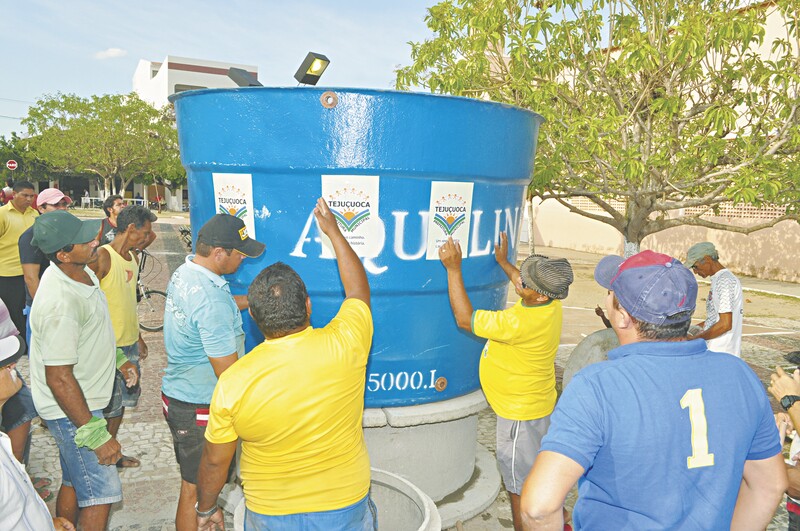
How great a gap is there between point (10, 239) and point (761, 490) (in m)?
6.64

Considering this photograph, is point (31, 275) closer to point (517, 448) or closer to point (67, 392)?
point (67, 392)

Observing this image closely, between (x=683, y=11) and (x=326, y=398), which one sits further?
(x=683, y=11)

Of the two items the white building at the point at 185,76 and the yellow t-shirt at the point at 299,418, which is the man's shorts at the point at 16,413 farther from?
the white building at the point at 185,76

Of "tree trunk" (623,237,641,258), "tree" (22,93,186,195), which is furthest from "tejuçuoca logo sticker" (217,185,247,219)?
"tree" (22,93,186,195)

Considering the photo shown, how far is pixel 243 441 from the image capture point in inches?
89.4

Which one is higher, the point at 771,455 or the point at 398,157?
the point at 398,157

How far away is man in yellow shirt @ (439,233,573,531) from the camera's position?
3.20 meters

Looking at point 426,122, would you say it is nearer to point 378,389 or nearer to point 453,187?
point 453,187

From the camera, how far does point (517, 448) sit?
3.38 metres

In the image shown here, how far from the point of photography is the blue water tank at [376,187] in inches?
125

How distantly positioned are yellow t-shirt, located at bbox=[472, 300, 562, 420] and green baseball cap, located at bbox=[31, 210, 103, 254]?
209 centimetres

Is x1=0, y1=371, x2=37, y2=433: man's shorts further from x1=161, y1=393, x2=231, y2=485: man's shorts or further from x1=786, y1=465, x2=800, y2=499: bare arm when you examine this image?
x1=786, y1=465, x2=800, y2=499: bare arm

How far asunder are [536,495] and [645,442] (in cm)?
34

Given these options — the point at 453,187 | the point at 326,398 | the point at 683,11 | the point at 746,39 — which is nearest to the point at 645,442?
the point at 326,398
